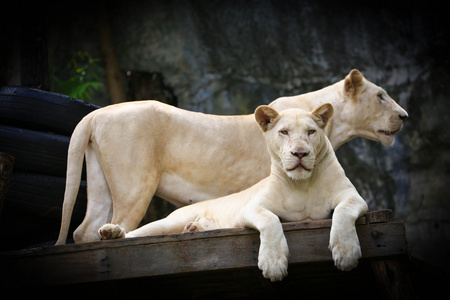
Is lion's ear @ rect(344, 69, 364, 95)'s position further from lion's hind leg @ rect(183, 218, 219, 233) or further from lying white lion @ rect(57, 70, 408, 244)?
lion's hind leg @ rect(183, 218, 219, 233)

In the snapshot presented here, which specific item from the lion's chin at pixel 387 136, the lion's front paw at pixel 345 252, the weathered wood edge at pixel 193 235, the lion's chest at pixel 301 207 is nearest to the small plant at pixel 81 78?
the lion's chin at pixel 387 136

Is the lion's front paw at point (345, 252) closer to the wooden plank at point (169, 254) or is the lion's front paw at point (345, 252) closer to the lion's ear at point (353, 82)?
the wooden plank at point (169, 254)

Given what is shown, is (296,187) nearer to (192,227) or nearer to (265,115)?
(265,115)

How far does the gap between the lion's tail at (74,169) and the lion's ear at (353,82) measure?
236 centimetres

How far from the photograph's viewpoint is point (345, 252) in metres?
3.27

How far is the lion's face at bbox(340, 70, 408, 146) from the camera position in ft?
17.8

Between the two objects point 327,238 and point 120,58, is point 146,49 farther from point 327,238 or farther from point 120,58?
point 327,238

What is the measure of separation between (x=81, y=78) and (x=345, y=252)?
6244 millimetres

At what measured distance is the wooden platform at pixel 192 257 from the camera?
347 centimetres

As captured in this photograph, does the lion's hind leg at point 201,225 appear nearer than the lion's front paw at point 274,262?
No

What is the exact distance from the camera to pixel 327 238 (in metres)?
3.49

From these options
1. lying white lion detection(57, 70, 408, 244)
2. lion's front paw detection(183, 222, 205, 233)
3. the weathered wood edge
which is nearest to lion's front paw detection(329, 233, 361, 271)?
the weathered wood edge

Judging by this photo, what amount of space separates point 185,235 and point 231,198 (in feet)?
3.36

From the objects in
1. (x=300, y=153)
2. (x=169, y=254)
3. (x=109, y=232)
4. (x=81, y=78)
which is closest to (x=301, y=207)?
(x=300, y=153)
